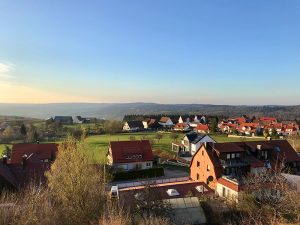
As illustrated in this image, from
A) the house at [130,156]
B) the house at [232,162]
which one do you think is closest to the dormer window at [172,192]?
the house at [232,162]

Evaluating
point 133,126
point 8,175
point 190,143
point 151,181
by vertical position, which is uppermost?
point 8,175

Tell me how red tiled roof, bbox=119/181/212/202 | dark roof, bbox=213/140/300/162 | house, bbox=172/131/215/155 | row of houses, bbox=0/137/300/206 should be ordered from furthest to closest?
house, bbox=172/131/215/155 → dark roof, bbox=213/140/300/162 → row of houses, bbox=0/137/300/206 → red tiled roof, bbox=119/181/212/202

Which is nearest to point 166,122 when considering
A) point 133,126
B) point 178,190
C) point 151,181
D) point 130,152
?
point 133,126

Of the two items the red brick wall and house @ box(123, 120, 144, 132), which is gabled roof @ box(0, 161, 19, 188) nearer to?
the red brick wall

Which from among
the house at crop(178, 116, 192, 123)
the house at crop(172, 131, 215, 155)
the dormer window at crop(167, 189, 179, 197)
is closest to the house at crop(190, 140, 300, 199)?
the dormer window at crop(167, 189, 179, 197)

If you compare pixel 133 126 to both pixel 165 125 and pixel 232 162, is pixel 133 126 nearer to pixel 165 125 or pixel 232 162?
pixel 165 125

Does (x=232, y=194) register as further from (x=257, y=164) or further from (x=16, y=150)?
(x=16, y=150)
